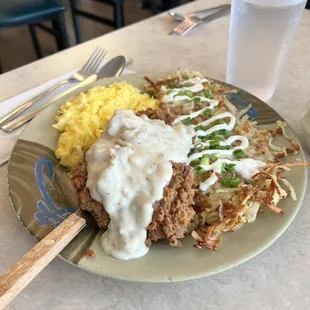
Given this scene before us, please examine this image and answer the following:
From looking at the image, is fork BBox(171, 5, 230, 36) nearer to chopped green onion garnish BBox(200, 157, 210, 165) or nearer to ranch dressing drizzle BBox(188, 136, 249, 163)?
ranch dressing drizzle BBox(188, 136, 249, 163)

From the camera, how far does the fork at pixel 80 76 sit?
1297 millimetres

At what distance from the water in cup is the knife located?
1.42ft

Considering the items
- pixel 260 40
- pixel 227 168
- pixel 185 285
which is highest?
pixel 260 40

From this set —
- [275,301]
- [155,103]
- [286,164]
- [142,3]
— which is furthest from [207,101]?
[142,3]

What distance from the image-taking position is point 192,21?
191cm

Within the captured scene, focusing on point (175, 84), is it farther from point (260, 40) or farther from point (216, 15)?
point (216, 15)

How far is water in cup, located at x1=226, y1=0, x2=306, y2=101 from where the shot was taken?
3.96 feet

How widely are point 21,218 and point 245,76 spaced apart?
934 mm

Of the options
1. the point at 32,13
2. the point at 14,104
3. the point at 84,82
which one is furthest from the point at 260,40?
the point at 32,13

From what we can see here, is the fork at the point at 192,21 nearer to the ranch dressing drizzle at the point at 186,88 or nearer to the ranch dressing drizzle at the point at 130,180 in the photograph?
the ranch dressing drizzle at the point at 186,88

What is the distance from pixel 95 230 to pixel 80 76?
814mm

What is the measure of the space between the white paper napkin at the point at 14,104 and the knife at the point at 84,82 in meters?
0.02

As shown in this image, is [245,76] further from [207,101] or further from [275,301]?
[275,301]

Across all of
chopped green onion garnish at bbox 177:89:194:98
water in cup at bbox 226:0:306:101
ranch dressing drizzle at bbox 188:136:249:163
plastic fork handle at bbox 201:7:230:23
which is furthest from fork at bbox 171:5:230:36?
ranch dressing drizzle at bbox 188:136:249:163
